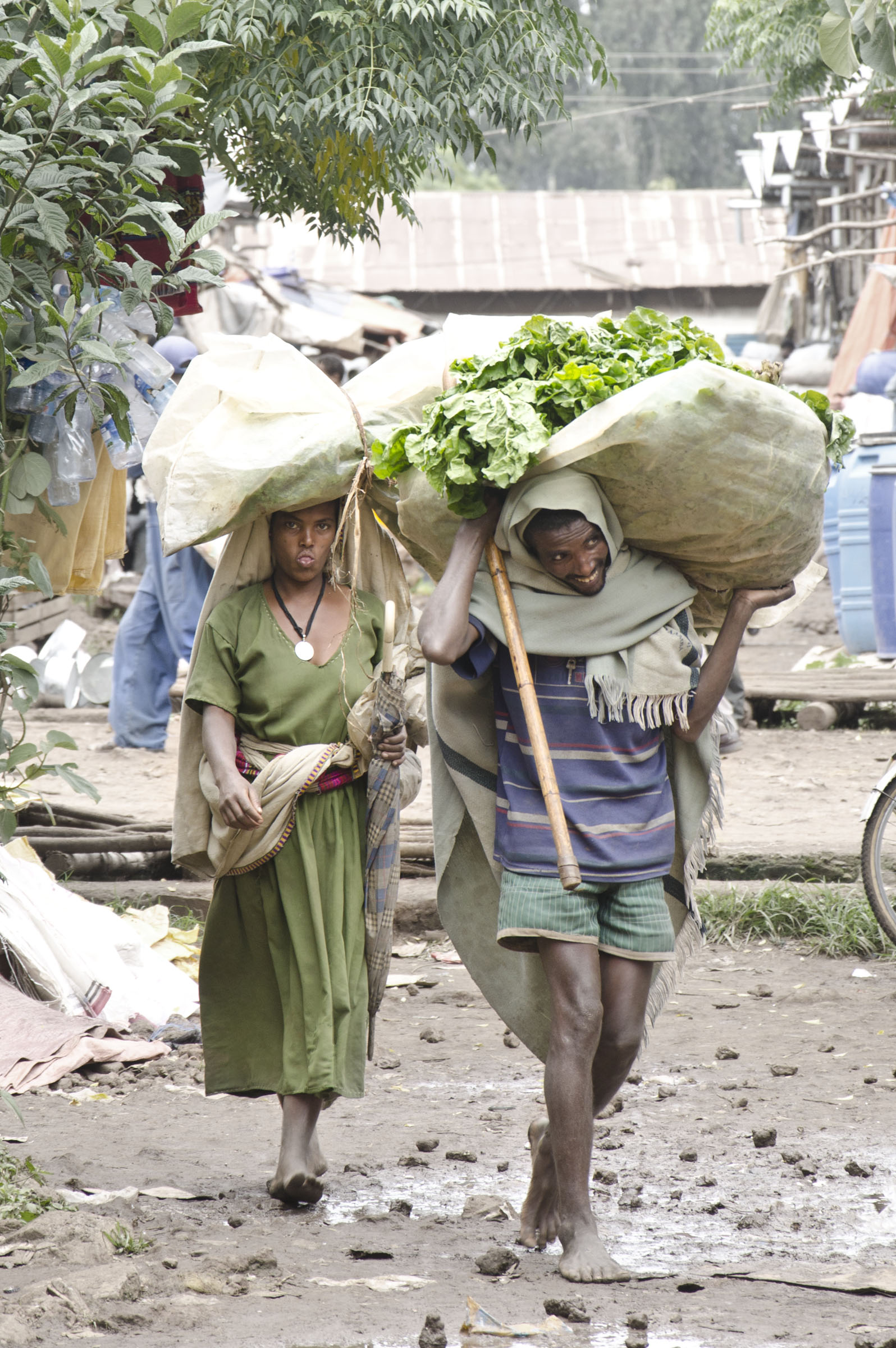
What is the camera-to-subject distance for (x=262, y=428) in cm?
353

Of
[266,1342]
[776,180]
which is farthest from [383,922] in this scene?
[776,180]

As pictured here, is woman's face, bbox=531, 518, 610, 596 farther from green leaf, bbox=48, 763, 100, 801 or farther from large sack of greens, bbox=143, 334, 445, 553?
green leaf, bbox=48, 763, 100, 801

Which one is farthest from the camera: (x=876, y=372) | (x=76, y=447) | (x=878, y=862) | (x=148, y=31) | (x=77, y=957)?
(x=876, y=372)

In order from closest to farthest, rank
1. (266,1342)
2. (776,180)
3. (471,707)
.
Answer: (266,1342)
(471,707)
(776,180)

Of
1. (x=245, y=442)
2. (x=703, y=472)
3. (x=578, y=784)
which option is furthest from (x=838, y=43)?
(x=578, y=784)

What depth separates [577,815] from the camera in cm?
322

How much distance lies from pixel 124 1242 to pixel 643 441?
1.94 meters

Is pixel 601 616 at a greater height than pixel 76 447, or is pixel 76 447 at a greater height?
pixel 76 447

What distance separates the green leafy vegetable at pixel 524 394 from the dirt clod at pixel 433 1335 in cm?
157

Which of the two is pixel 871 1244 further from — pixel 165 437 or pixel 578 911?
pixel 165 437

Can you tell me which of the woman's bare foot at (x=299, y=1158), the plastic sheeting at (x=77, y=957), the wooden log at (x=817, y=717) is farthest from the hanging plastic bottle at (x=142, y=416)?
the wooden log at (x=817, y=717)

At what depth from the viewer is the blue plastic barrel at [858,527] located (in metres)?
10.8

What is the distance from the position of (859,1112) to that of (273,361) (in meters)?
2.57

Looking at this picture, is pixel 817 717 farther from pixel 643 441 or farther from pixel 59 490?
pixel 643 441
